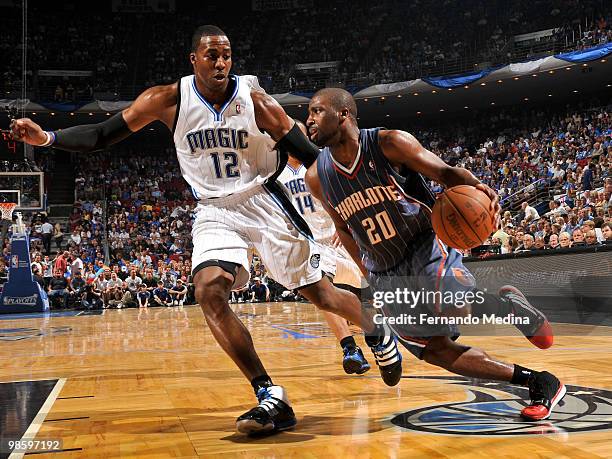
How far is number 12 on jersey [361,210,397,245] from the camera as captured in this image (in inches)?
130

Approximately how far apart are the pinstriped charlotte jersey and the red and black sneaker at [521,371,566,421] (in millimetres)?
839

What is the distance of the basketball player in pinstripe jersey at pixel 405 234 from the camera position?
312cm

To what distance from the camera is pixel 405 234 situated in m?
3.31

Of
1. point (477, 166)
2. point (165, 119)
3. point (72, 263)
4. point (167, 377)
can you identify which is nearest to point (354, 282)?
point (167, 377)

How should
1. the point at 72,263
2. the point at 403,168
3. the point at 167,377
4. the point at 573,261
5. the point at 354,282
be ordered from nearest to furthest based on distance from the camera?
the point at 403,168 < the point at 167,377 < the point at 354,282 < the point at 573,261 < the point at 72,263

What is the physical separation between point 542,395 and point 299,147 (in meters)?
1.77

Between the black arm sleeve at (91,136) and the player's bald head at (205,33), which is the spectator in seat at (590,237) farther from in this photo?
the black arm sleeve at (91,136)

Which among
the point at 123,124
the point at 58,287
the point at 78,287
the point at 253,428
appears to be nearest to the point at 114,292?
the point at 78,287

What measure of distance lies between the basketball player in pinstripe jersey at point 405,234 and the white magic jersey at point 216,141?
0.43 meters

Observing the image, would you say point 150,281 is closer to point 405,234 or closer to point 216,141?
point 216,141

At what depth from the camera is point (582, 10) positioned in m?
21.8

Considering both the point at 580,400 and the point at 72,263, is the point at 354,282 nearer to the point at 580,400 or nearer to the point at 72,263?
the point at 580,400

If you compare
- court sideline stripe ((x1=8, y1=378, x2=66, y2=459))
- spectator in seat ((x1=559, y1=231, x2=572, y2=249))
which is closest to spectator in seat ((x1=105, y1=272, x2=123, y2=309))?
spectator in seat ((x1=559, y1=231, x2=572, y2=249))

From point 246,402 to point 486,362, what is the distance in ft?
4.68
